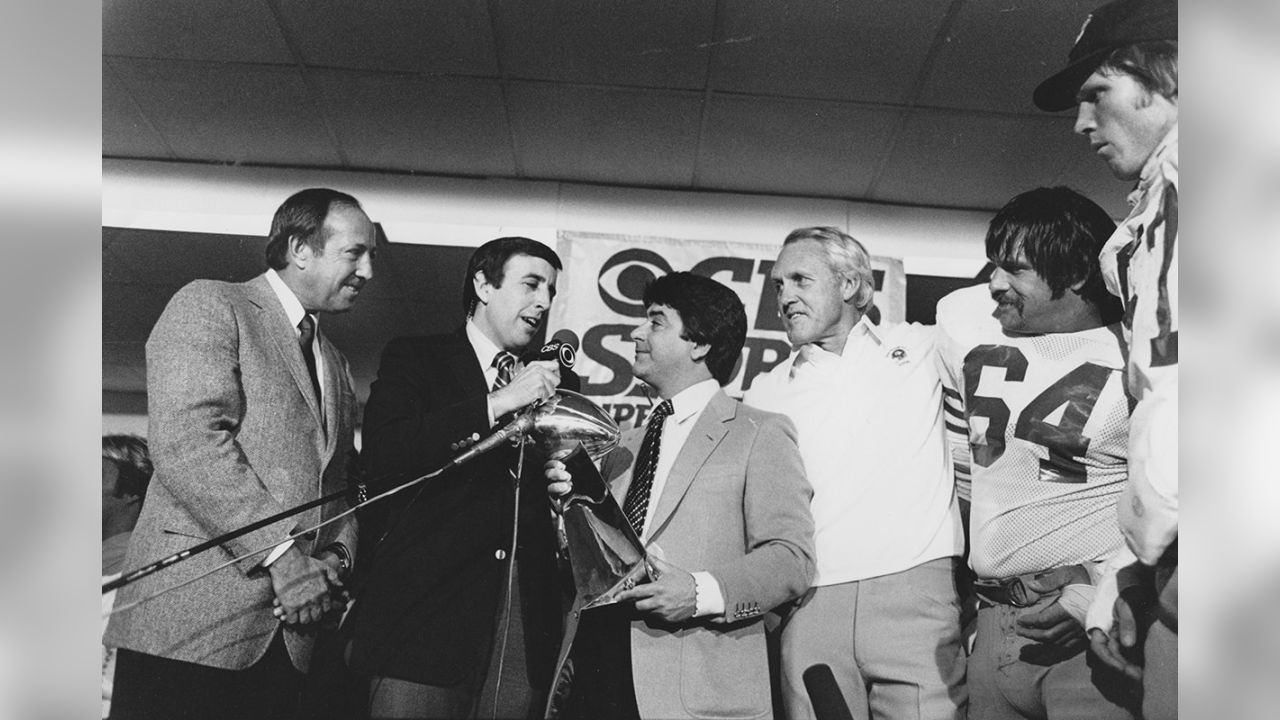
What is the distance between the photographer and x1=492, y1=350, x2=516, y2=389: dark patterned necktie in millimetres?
2887

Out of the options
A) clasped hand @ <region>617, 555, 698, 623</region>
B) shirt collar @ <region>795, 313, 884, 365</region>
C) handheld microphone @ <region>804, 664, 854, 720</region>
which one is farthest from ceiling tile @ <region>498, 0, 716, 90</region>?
handheld microphone @ <region>804, 664, 854, 720</region>

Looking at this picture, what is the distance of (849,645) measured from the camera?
2.84 meters

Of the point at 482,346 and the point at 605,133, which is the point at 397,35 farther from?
the point at 482,346

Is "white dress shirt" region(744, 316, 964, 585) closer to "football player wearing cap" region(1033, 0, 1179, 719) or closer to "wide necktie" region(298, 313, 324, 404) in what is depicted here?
"football player wearing cap" region(1033, 0, 1179, 719)

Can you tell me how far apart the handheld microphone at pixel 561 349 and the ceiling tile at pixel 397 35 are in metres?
0.69

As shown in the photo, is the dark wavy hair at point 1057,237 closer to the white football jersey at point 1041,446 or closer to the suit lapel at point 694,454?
the white football jersey at point 1041,446

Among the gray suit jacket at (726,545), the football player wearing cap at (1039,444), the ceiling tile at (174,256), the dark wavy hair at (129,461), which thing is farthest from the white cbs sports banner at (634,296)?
the dark wavy hair at (129,461)

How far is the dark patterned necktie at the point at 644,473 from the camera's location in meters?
2.88

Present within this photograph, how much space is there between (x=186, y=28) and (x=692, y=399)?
1.56 m

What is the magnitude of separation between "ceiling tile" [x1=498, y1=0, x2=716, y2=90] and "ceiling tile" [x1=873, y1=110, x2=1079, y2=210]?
0.58 metres

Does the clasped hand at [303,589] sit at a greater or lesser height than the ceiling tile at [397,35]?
lesser
